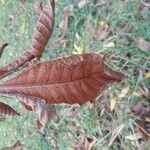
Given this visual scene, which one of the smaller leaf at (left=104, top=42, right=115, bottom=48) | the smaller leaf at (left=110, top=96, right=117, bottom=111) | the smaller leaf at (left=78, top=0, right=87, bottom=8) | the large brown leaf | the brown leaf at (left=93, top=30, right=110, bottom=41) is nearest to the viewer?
the large brown leaf

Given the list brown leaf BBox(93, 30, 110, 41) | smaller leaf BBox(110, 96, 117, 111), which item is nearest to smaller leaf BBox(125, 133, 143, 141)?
smaller leaf BBox(110, 96, 117, 111)

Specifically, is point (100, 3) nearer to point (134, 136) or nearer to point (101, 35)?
point (101, 35)

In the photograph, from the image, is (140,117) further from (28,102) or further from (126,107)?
(28,102)

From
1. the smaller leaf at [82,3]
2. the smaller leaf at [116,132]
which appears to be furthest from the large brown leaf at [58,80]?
the smaller leaf at [82,3]

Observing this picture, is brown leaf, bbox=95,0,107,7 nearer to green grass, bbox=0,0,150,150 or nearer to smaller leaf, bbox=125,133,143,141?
green grass, bbox=0,0,150,150

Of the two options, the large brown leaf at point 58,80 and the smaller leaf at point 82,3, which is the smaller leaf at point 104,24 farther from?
the large brown leaf at point 58,80
